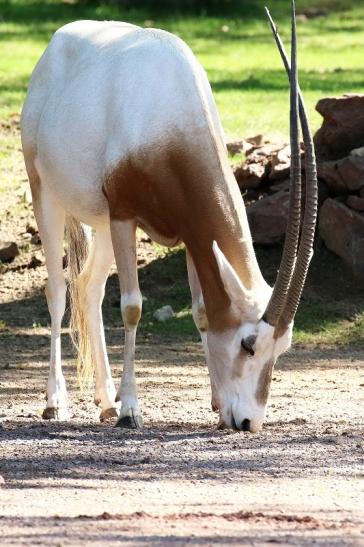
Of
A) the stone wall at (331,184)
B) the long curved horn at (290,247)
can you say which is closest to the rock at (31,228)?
the stone wall at (331,184)

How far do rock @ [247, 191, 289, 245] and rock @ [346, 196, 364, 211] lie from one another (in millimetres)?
458

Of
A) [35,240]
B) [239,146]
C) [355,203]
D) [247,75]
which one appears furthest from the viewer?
[247,75]

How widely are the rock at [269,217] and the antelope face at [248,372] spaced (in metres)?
3.88

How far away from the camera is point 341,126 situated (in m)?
11.2

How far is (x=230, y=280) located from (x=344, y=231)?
400 centimetres

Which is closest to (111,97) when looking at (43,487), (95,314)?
(95,314)

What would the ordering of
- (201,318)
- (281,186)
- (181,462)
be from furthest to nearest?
(281,186) < (201,318) < (181,462)

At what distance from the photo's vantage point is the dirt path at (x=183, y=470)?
16.4ft

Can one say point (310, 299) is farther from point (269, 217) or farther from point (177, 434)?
point (177, 434)

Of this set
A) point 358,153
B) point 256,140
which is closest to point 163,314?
point 358,153

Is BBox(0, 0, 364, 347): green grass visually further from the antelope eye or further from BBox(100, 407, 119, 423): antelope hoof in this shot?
the antelope eye

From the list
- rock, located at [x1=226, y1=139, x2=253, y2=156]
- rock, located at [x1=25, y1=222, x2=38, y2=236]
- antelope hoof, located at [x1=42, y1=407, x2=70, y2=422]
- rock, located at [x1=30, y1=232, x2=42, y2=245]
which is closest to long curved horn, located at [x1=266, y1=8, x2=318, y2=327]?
antelope hoof, located at [x1=42, y1=407, x2=70, y2=422]

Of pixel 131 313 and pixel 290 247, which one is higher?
pixel 290 247

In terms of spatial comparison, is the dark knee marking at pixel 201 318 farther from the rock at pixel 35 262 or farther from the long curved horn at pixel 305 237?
the rock at pixel 35 262
